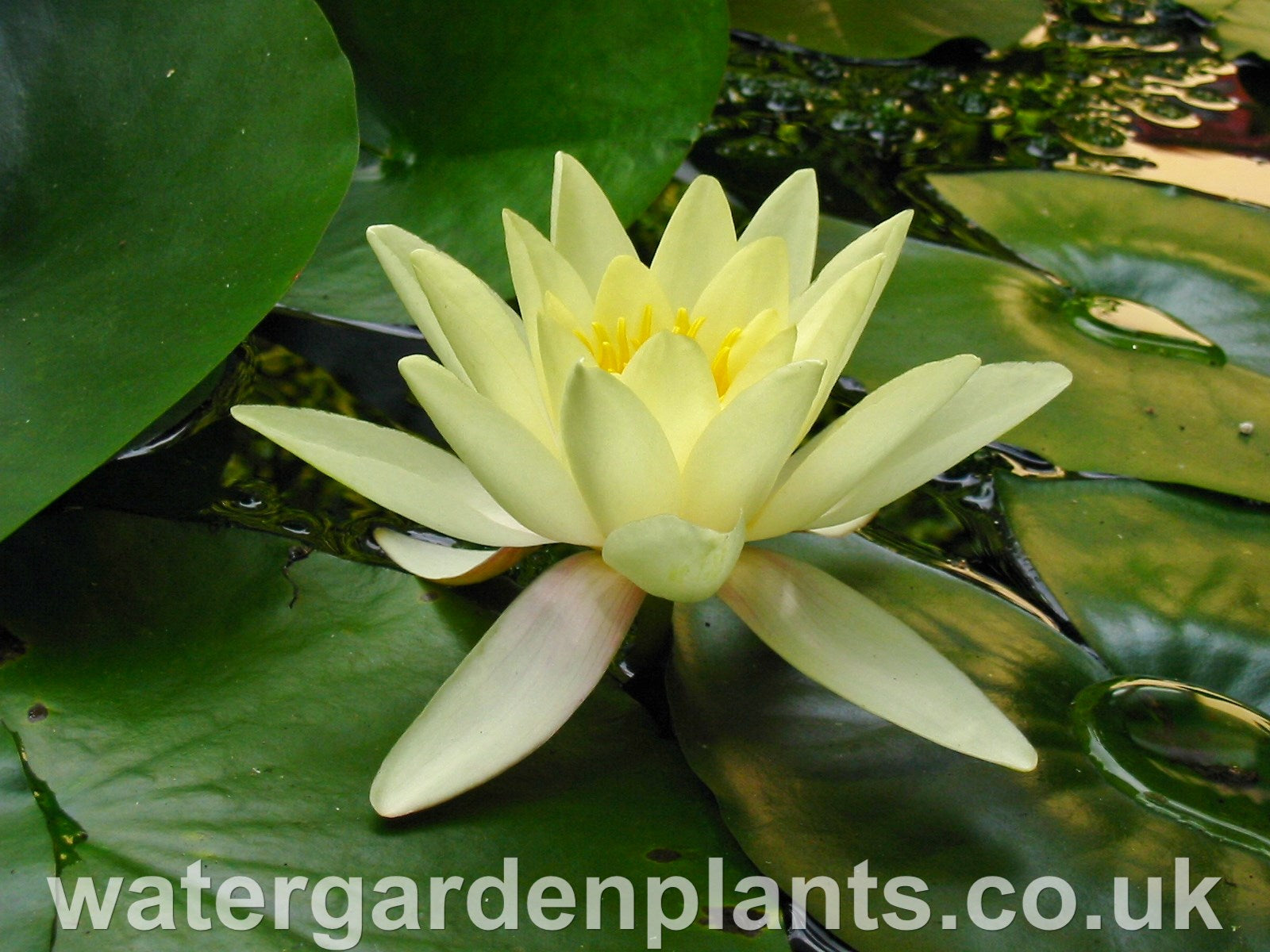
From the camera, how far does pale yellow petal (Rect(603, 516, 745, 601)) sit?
744 mm

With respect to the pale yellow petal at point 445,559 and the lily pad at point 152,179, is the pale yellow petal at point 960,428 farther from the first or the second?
the lily pad at point 152,179

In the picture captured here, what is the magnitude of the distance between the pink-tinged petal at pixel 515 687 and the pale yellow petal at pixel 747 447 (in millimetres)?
116

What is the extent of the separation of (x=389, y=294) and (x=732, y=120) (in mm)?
918

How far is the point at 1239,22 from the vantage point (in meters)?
2.28

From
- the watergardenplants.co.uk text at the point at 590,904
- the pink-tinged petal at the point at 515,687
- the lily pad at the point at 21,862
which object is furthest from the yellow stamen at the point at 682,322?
the lily pad at the point at 21,862

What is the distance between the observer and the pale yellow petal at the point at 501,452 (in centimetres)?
77

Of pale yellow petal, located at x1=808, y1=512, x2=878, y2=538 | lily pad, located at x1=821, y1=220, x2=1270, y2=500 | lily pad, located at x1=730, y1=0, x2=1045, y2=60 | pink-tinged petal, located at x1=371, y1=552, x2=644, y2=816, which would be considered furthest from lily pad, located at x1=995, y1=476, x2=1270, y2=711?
lily pad, located at x1=730, y1=0, x2=1045, y2=60

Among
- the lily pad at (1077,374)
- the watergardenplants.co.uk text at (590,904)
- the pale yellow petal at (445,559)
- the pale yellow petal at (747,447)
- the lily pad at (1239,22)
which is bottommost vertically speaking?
the watergardenplants.co.uk text at (590,904)

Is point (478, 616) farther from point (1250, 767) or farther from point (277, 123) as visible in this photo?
point (1250, 767)

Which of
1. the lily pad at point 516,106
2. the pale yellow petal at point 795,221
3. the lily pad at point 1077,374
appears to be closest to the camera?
the pale yellow petal at point 795,221

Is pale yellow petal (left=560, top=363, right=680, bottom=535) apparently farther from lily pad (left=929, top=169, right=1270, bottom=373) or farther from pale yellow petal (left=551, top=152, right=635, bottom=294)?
lily pad (left=929, top=169, right=1270, bottom=373)

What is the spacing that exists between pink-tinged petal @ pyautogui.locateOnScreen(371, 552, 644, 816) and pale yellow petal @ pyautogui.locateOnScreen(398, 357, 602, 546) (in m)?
0.07

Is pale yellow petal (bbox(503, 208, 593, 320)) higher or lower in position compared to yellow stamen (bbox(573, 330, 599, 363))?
higher

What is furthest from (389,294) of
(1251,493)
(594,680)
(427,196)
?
(1251,493)
